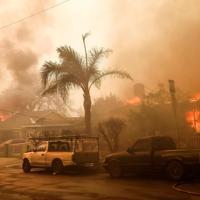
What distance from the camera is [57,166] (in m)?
18.6

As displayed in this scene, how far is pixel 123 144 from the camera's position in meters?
24.4

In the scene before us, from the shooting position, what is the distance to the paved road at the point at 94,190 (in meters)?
10.9

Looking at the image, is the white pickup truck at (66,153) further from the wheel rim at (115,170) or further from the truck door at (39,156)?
the wheel rim at (115,170)

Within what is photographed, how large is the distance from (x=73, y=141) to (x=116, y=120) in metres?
3.59

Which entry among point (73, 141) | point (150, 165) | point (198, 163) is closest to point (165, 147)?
point (150, 165)

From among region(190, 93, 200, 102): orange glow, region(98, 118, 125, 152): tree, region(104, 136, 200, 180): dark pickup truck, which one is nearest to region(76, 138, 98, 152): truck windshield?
region(98, 118, 125, 152): tree

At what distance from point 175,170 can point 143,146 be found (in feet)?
5.71

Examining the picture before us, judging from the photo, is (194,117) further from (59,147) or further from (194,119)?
(59,147)

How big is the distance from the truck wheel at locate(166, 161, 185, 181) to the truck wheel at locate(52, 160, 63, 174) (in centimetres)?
596

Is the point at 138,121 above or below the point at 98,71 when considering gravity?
below

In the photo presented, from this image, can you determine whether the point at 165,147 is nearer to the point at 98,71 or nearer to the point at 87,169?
the point at 87,169

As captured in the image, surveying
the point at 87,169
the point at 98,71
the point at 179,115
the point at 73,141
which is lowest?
the point at 87,169

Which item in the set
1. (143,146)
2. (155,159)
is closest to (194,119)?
(143,146)

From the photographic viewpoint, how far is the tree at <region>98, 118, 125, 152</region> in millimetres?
21422
